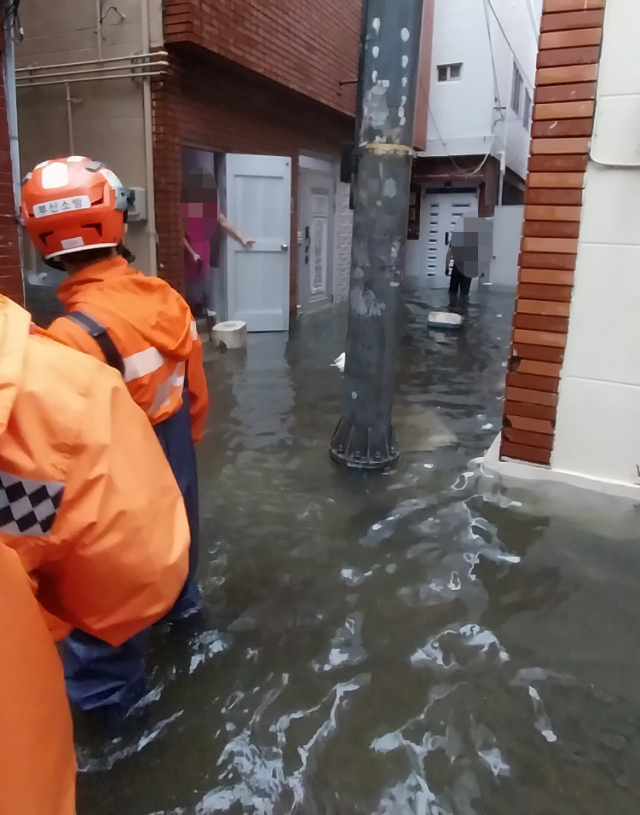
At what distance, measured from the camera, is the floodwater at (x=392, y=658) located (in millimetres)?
1933

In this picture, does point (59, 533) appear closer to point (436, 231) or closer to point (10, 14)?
point (10, 14)

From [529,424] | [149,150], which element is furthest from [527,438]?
[149,150]

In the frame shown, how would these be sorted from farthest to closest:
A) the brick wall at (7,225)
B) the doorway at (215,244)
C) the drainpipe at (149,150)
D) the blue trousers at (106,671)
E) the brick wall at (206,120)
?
the doorway at (215,244)
the brick wall at (206,120)
the drainpipe at (149,150)
the brick wall at (7,225)
the blue trousers at (106,671)

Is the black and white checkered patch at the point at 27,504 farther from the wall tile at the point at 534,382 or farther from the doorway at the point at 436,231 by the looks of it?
the doorway at the point at 436,231

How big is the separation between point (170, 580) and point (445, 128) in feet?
53.7

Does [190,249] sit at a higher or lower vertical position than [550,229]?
lower

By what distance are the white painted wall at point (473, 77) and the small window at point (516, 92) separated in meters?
0.40

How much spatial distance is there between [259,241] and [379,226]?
195 inches

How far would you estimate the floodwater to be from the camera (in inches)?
76.1

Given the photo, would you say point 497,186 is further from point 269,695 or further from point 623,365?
point 269,695

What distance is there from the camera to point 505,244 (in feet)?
50.8

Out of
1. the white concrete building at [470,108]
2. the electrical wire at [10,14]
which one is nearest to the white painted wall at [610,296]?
the electrical wire at [10,14]

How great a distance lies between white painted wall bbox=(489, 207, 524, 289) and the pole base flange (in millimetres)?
11432

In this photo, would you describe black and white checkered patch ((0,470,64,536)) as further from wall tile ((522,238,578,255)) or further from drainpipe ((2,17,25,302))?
drainpipe ((2,17,25,302))
